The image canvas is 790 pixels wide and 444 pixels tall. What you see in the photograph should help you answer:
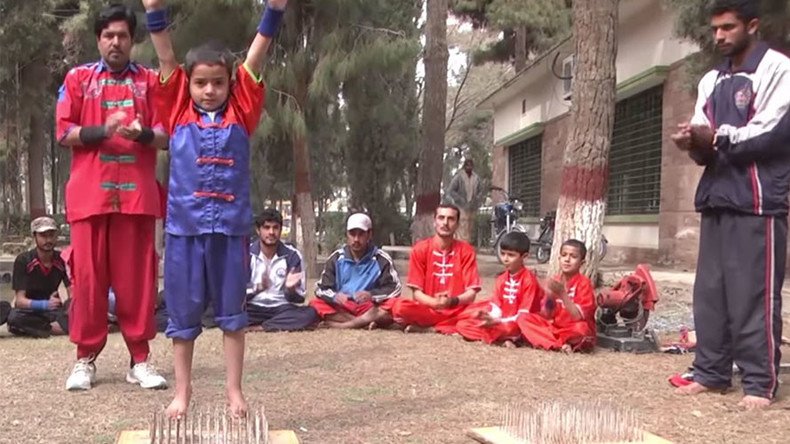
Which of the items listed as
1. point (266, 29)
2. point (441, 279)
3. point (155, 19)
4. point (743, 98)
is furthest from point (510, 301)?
point (155, 19)

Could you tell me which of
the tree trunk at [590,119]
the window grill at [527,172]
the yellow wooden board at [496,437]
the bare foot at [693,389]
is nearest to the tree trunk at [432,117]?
the tree trunk at [590,119]

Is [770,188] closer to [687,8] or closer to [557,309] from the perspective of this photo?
[557,309]

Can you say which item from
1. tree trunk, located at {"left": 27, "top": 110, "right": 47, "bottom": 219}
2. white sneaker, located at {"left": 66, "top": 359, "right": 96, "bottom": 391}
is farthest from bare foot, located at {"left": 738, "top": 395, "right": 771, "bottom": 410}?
tree trunk, located at {"left": 27, "top": 110, "right": 47, "bottom": 219}

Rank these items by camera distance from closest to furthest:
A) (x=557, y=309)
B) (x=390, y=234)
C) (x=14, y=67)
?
1. (x=557, y=309)
2. (x=14, y=67)
3. (x=390, y=234)

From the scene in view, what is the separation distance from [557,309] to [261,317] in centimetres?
241

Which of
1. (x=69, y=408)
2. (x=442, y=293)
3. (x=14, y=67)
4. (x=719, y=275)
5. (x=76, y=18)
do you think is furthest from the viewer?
(x=14, y=67)

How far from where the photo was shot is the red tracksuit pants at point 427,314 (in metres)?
6.58

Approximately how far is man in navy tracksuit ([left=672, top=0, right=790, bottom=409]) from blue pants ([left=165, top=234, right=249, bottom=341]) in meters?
2.22

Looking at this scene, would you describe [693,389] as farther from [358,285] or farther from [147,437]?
[358,285]

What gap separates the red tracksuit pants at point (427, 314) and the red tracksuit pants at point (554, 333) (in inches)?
28.9

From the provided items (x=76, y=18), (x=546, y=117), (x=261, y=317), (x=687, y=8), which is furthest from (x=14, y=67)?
(x=687, y=8)

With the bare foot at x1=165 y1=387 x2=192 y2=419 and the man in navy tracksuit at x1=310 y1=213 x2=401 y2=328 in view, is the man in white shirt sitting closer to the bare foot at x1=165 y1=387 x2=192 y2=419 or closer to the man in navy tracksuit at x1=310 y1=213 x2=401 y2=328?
the man in navy tracksuit at x1=310 y1=213 x2=401 y2=328

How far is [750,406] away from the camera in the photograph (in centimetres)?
400

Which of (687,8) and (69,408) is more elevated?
(687,8)
